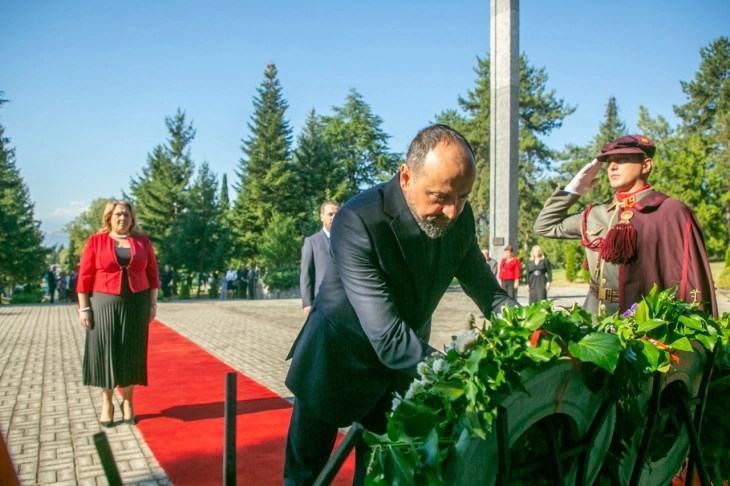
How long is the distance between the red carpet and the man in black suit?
2010 mm

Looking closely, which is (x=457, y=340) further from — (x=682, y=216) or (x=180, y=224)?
(x=180, y=224)

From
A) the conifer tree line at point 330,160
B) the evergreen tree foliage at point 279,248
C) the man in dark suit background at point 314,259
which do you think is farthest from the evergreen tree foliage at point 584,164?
the man in dark suit background at point 314,259

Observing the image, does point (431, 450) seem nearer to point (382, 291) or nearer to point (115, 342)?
point (382, 291)

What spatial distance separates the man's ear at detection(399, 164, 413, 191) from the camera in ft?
7.47

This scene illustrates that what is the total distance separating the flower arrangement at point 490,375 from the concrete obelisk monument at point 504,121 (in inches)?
612

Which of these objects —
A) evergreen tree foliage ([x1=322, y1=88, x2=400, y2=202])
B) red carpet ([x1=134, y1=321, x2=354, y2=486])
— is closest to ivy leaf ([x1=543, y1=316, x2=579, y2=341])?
red carpet ([x1=134, y1=321, x2=354, y2=486])

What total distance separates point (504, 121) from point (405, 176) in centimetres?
1607

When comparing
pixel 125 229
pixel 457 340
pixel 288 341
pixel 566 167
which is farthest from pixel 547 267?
pixel 566 167

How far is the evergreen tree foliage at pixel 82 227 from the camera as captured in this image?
74.4 metres

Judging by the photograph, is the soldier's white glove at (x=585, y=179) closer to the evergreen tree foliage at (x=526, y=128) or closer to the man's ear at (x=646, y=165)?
the man's ear at (x=646, y=165)

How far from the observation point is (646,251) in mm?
3682

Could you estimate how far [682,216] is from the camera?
362cm

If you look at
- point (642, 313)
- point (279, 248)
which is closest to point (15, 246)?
point (279, 248)

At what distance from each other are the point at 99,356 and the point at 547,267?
1148 cm
